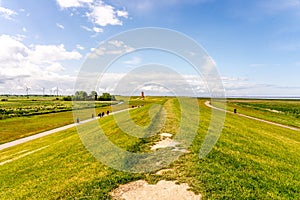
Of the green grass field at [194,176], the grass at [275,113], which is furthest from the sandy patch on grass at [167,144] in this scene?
the grass at [275,113]

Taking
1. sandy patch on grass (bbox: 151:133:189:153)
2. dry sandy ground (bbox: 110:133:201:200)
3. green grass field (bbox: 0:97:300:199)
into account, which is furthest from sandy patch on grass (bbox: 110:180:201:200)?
sandy patch on grass (bbox: 151:133:189:153)

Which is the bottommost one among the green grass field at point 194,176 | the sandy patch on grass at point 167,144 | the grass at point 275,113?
the grass at point 275,113

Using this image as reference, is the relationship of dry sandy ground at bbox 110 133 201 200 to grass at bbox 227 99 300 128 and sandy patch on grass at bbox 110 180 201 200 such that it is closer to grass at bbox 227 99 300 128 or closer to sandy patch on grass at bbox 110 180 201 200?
sandy patch on grass at bbox 110 180 201 200

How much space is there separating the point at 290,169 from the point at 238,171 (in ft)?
13.7

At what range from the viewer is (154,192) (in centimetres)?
942

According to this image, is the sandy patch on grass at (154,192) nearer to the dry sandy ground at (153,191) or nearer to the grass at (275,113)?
the dry sandy ground at (153,191)

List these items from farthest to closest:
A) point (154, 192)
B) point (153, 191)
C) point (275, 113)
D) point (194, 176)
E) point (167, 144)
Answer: point (275, 113) < point (167, 144) < point (194, 176) < point (153, 191) < point (154, 192)

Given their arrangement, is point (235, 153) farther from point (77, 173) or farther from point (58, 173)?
point (58, 173)

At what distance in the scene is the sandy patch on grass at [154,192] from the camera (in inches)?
356

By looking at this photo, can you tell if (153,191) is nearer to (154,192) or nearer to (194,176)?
(154,192)

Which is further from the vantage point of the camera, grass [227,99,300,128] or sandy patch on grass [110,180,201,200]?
grass [227,99,300,128]

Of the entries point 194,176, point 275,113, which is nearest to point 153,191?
point 194,176

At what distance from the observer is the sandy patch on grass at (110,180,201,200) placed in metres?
9.03

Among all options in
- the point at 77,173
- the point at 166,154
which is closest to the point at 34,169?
the point at 77,173
